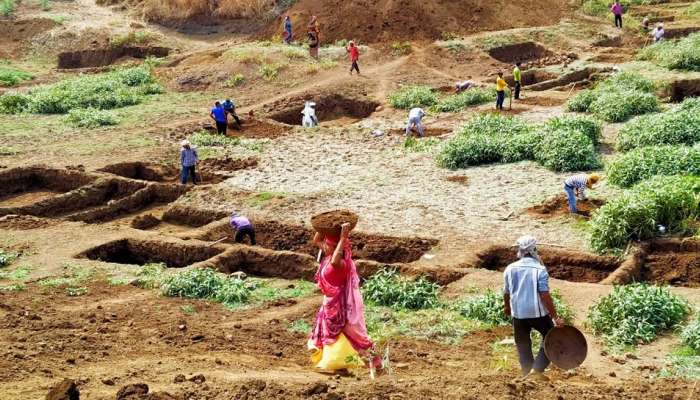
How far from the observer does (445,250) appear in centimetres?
1456

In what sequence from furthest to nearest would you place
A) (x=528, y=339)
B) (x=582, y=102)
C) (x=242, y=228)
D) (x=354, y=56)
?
(x=354, y=56), (x=582, y=102), (x=242, y=228), (x=528, y=339)

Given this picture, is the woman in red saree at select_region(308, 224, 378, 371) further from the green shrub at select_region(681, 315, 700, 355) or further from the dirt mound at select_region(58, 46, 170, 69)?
the dirt mound at select_region(58, 46, 170, 69)

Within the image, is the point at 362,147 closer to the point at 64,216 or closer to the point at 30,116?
the point at 64,216

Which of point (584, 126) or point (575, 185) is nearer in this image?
point (575, 185)

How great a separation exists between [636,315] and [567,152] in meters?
7.94

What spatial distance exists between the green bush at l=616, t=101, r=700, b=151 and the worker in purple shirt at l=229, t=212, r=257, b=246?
7.98m

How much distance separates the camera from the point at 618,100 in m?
22.2

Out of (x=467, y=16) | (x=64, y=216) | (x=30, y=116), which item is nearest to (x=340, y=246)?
(x=64, y=216)

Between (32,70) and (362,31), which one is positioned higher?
(362,31)

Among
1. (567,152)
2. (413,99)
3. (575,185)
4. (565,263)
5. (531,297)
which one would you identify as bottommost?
(565,263)

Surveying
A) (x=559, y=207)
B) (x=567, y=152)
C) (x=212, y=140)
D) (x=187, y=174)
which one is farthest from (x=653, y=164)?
(x=212, y=140)

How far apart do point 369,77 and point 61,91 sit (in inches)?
364

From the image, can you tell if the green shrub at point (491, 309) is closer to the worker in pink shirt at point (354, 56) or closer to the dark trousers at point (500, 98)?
the dark trousers at point (500, 98)

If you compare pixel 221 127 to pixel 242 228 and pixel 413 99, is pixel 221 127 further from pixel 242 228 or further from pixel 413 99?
pixel 242 228
